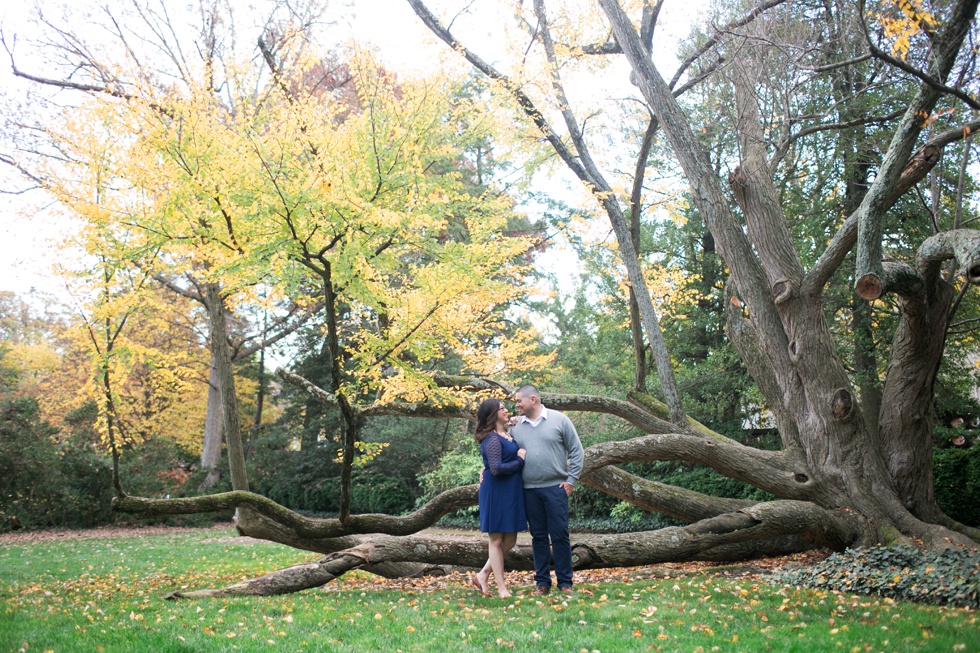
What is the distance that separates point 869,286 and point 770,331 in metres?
2.42

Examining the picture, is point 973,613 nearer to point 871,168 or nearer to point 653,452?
point 653,452

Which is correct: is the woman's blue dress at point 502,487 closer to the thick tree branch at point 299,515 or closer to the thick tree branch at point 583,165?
the thick tree branch at point 299,515

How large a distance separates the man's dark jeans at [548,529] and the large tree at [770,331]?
1.37 meters

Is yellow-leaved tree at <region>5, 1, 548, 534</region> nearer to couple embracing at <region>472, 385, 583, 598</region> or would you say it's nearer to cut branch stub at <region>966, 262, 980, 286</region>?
couple embracing at <region>472, 385, 583, 598</region>

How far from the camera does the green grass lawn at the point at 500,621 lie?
3740 millimetres

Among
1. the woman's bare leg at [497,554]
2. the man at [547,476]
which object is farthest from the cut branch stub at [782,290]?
the woman's bare leg at [497,554]

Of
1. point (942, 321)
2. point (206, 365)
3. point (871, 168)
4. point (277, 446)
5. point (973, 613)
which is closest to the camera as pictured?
point (973, 613)

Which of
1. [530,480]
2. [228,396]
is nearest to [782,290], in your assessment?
[530,480]

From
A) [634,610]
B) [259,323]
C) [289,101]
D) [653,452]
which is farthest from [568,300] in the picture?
[634,610]

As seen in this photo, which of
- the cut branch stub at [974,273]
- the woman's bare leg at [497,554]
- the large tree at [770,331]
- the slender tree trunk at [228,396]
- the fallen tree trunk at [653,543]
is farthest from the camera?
the slender tree trunk at [228,396]

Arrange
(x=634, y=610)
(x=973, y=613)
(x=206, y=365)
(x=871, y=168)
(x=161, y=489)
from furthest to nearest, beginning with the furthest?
1. (x=206, y=365)
2. (x=161, y=489)
3. (x=871, y=168)
4. (x=634, y=610)
5. (x=973, y=613)

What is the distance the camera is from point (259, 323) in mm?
22859

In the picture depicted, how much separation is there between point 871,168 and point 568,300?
11.9m

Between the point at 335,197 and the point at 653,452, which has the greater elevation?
the point at 335,197
